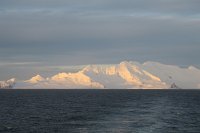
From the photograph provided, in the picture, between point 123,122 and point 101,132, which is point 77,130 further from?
point 123,122

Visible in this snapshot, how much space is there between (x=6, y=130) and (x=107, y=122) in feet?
85.8

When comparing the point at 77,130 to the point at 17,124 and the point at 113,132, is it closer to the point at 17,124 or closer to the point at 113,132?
the point at 113,132

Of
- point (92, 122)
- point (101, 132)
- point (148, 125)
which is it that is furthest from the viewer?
point (92, 122)

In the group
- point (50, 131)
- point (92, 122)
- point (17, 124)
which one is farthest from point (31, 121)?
point (50, 131)

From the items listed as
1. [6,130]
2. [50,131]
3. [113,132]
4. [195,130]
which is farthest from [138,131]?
[6,130]

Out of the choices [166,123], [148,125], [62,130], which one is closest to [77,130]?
[62,130]

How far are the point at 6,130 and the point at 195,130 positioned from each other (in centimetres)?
3580

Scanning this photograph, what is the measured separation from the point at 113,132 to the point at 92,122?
19.8 metres

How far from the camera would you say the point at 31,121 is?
10538 centimetres

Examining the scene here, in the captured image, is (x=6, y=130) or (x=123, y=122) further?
(x=123, y=122)

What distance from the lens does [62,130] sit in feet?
286

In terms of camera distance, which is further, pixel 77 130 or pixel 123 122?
pixel 123 122

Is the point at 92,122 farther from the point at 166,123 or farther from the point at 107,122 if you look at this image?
the point at 166,123

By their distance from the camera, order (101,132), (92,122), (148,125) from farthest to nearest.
Result: 1. (92,122)
2. (148,125)
3. (101,132)
